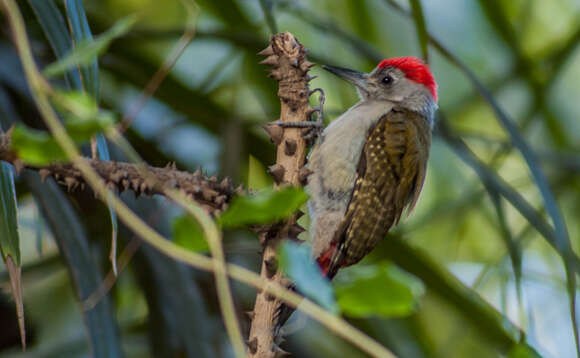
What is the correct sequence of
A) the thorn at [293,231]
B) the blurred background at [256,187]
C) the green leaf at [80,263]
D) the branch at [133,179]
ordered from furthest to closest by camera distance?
the blurred background at [256,187], the green leaf at [80,263], the thorn at [293,231], the branch at [133,179]

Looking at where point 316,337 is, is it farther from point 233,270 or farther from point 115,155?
point 233,270

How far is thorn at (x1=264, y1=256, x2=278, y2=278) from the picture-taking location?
0.83 metres

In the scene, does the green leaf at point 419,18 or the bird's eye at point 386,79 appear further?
the bird's eye at point 386,79

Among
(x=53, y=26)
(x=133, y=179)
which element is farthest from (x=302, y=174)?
(x=53, y=26)

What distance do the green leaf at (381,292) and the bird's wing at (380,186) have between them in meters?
1.24

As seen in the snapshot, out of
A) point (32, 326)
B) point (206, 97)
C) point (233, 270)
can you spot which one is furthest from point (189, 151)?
point (233, 270)

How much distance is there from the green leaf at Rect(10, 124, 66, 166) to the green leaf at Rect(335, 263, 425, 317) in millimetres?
216

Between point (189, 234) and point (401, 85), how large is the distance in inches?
77.6

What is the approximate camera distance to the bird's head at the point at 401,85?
2.36 meters

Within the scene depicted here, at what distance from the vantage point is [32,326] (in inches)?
88.5

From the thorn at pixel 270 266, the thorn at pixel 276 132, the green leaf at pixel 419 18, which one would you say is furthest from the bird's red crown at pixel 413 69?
the thorn at pixel 270 266

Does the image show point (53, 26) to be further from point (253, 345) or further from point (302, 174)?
point (253, 345)

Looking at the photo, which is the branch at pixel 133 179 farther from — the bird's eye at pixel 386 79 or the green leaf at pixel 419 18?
the bird's eye at pixel 386 79

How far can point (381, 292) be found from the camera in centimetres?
43
